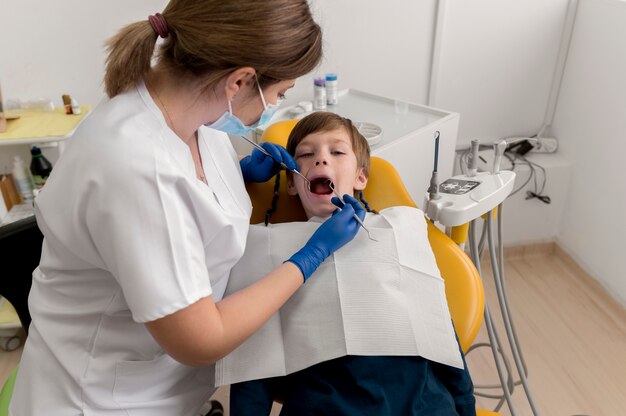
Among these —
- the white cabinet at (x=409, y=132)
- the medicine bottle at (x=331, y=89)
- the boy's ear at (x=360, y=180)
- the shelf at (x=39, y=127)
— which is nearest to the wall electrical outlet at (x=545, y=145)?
the white cabinet at (x=409, y=132)

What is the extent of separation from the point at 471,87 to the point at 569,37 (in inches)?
19.5

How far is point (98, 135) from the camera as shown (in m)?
0.78

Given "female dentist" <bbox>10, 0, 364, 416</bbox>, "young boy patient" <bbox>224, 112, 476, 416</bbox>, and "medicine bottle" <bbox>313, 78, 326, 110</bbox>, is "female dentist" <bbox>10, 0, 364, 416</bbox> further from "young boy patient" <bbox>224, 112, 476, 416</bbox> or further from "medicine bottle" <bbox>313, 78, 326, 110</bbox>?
"medicine bottle" <bbox>313, 78, 326, 110</bbox>

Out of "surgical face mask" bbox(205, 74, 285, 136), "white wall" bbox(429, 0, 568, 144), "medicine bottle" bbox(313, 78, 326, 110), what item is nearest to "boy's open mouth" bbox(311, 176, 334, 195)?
"surgical face mask" bbox(205, 74, 285, 136)

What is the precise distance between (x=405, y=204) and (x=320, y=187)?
23 cm

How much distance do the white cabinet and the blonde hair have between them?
850 millimetres

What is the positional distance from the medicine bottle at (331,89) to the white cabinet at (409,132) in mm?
25

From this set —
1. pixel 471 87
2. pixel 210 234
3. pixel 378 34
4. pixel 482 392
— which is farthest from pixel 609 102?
pixel 210 234

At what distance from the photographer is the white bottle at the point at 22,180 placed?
207 cm

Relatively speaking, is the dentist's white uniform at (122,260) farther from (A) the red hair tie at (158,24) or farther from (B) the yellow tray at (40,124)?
(B) the yellow tray at (40,124)

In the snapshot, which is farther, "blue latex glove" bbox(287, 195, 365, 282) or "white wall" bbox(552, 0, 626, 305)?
"white wall" bbox(552, 0, 626, 305)

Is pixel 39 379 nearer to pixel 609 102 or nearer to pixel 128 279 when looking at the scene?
pixel 128 279

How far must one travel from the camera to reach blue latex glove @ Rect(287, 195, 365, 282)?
100 cm

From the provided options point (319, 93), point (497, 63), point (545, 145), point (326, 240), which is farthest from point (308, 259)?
point (545, 145)
